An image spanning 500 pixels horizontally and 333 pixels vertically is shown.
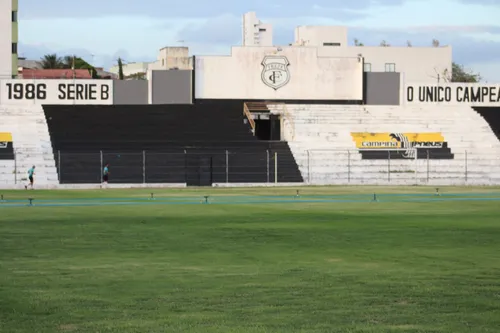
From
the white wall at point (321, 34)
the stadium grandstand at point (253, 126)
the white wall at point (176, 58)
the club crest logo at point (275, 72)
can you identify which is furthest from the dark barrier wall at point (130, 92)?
the white wall at point (321, 34)

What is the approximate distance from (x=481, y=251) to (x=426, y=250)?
4.22ft

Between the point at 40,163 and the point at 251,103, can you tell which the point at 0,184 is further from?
the point at 251,103

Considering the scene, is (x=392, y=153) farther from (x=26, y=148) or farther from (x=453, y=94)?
(x=26, y=148)

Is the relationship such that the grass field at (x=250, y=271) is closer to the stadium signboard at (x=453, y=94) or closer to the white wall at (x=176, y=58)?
the stadium signboard at (x=453, y=94)

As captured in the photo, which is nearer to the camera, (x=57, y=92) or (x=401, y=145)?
(x=401, y=145)

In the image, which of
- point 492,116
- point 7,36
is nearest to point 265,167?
point 492,116

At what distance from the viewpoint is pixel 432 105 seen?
88.2m

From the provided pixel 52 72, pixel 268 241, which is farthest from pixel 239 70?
pixel 268 241

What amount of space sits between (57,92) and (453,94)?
34.6 metres

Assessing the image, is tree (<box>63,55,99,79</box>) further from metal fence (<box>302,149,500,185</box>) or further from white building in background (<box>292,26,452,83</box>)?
metal fence (<box>302,149,500,185</box>)

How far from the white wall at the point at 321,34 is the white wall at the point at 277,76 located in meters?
50.9

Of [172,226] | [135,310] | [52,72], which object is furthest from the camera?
[52,72]

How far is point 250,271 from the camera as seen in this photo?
19.8 meters

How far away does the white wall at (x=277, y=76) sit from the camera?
3420 inches
